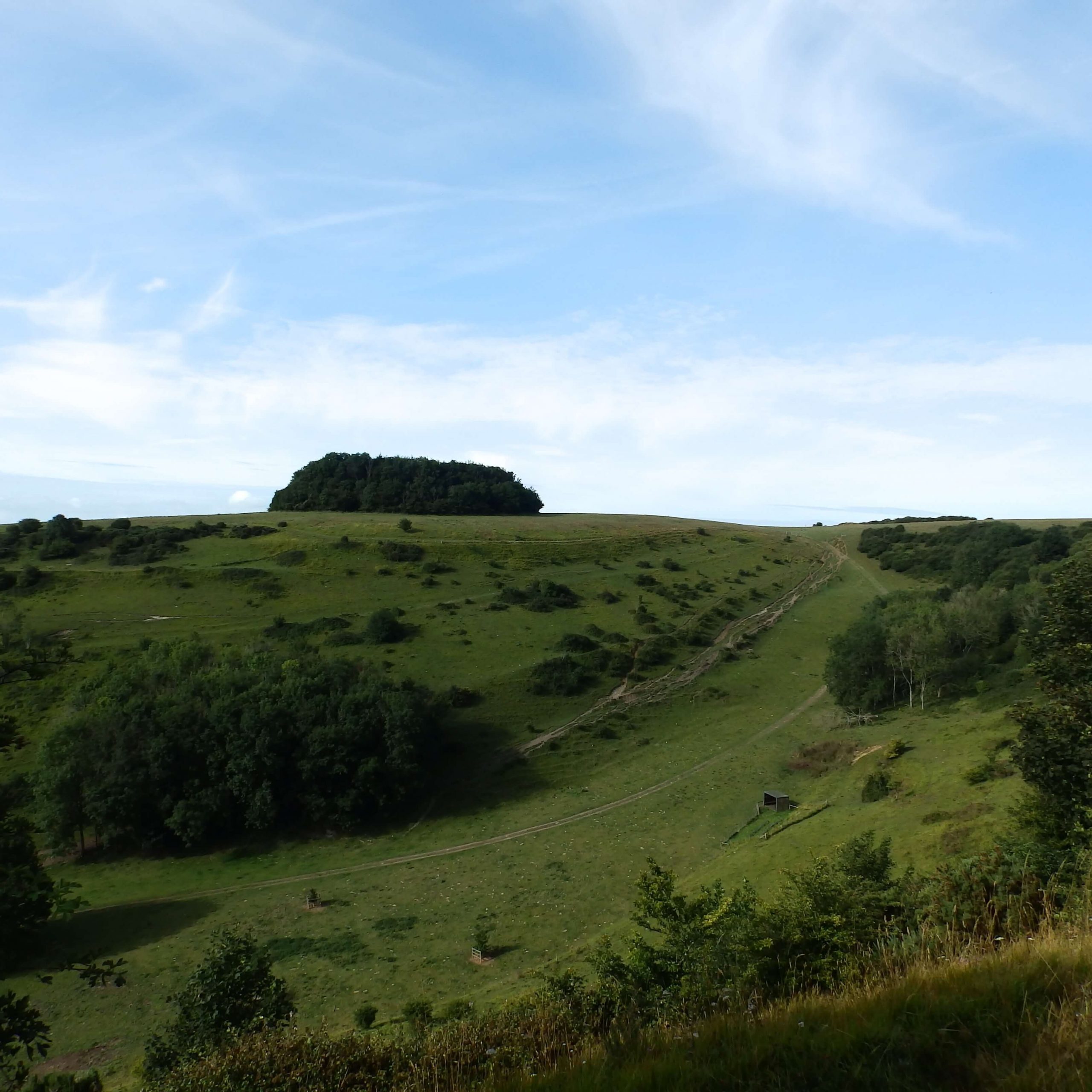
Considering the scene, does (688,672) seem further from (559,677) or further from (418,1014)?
(418,1014)

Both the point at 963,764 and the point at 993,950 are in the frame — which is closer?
the point at 993,950

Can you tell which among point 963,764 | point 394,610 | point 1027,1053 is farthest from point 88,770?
point 1027,1053

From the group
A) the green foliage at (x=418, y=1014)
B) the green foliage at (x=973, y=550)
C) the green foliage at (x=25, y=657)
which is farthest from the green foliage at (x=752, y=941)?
the green foliage at (x=973, y=550)

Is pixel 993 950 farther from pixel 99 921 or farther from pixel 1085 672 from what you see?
pixel 99 921

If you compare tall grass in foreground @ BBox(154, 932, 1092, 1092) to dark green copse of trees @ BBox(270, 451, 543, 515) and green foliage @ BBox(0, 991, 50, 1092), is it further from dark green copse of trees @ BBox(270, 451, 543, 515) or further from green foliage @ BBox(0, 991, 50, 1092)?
dark green copse of trees @ BBox(270, 451, 543, 515)

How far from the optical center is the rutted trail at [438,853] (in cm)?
3812

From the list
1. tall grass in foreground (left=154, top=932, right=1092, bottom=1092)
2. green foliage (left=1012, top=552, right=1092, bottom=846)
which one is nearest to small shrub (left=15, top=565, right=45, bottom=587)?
tall grass in foreground (left=154, top=932, right=1092, bottom=1092)

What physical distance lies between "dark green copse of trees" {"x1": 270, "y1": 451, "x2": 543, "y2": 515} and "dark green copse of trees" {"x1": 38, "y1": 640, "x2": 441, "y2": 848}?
7083 cm

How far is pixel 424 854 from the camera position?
41781 millimetres

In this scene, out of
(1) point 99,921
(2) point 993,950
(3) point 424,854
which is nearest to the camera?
(2) point 993,950

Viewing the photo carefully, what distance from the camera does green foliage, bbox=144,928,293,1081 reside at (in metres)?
16.6

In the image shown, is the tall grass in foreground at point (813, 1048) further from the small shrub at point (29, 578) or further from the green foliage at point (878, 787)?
the small shrub at point (29, 578)

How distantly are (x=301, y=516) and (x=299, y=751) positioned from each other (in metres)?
67.1

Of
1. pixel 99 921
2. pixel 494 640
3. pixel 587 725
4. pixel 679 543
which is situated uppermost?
pixel 679 543
